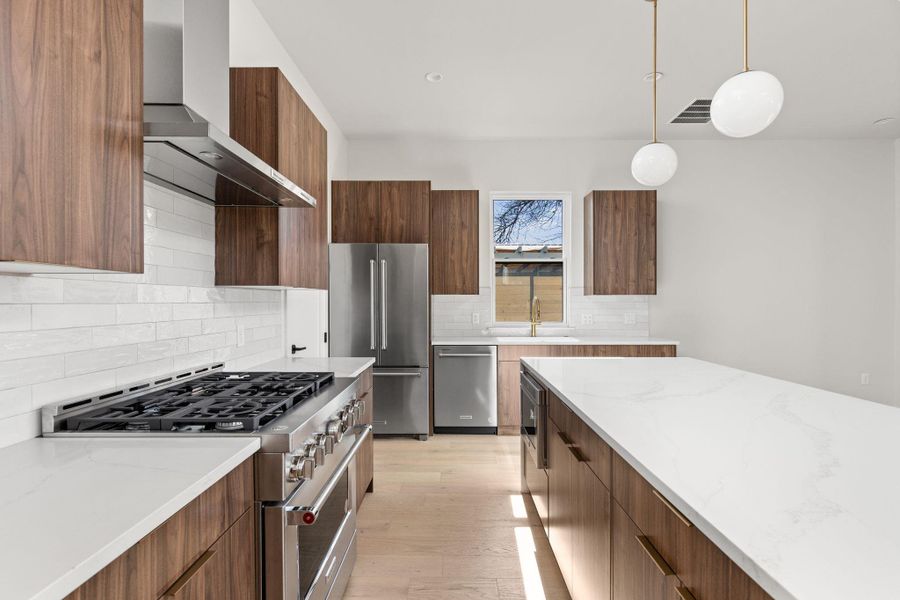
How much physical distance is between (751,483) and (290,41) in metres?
3.41

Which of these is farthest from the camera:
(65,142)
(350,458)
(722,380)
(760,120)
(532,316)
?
(532,316)

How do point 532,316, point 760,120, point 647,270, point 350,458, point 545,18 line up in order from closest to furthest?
1. point 760,120
2. point 350,458
3. point 545,18
4. point 647,270
5. point 532,316

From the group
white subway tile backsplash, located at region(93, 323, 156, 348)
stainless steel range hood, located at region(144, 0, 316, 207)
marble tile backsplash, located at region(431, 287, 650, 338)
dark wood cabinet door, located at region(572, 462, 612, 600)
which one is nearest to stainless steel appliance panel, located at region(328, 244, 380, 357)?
marble tile backsplash, located at region(431, 287, 650, 338)

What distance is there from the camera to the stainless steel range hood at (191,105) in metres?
1.38

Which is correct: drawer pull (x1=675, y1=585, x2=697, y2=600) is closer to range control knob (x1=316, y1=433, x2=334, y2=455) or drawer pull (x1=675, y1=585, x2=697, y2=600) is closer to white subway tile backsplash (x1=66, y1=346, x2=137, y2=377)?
range control knob (x1=316, y1=433, x2=334, y2=455)

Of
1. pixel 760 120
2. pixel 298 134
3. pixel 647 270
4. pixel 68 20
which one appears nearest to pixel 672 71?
pixel 647 270

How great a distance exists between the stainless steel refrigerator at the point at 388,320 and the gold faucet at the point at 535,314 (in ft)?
4.34

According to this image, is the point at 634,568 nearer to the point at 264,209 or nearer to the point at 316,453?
the point at 316,453

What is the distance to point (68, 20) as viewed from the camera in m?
0.97

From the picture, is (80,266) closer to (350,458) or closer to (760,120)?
(350,458)

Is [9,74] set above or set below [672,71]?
below

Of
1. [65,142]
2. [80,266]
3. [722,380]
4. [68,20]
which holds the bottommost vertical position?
[722,380]

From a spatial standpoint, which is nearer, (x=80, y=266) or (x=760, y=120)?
(x=80, y=266)

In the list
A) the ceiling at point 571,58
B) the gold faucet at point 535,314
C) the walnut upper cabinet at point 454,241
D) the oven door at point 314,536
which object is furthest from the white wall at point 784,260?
the oven door at point 314,536
